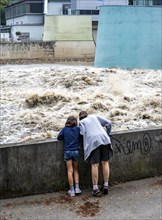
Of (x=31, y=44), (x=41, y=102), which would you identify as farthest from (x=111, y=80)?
(x=31, y=44)

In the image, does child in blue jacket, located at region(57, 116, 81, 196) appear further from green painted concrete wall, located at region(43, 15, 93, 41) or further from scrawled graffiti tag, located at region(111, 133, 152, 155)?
green painted concrete wall, located at region(43, 15, 93, 41)

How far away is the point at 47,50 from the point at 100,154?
31467 mm

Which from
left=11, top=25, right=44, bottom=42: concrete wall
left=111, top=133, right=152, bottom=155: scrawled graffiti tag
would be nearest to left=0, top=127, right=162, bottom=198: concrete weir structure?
left=111, top=133, right=152, bottom=155: scrawled graffiti tag

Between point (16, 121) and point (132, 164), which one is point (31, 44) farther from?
point (132, 164)

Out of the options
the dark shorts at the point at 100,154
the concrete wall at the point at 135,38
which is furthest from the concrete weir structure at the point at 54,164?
the concrete wall at the point at 135,38

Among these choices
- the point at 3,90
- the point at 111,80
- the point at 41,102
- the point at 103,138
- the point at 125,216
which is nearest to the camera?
the point at 125,216

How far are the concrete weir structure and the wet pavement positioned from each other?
18 cm

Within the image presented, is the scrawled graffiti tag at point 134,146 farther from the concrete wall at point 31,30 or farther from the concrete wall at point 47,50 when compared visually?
the concrete wall at point 31,30

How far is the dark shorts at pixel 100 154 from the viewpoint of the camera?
22.4 feet

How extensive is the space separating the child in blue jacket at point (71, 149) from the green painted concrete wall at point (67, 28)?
32747mm

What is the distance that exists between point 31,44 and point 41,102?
902 inches

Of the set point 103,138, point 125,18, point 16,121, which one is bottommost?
point 16,121

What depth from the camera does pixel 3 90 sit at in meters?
16.8

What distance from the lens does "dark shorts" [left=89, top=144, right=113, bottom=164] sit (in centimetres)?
682
